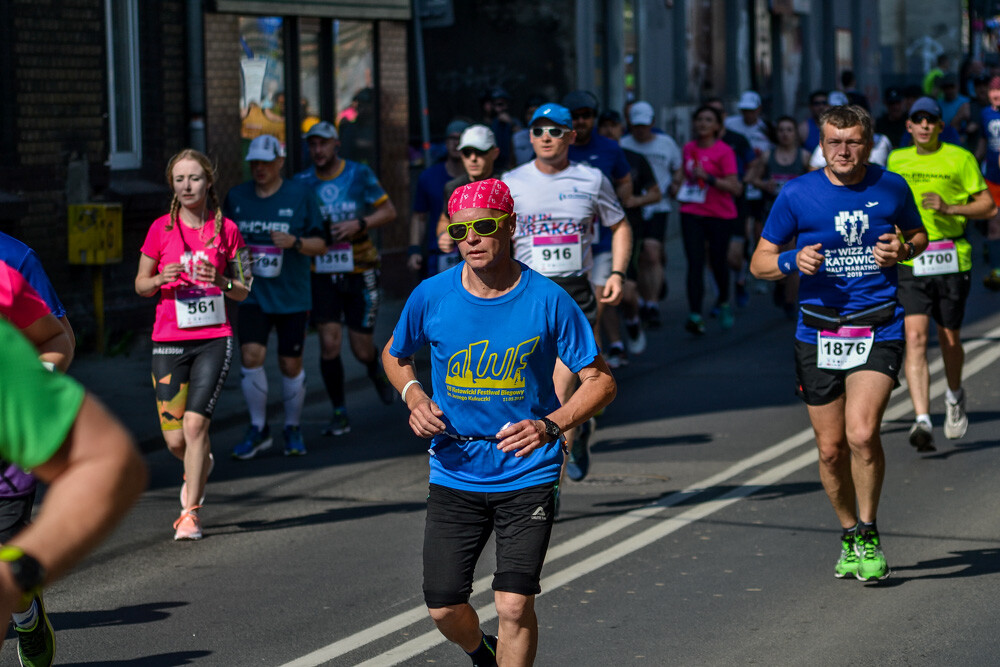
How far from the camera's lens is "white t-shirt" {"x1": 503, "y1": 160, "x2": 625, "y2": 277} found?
8352 mm

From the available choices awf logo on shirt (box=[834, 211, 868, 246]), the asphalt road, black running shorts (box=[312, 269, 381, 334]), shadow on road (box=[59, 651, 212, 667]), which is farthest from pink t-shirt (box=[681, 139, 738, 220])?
shadow on road (box=[59, 651, 212, 667])

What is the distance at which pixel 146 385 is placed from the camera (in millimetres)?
12328

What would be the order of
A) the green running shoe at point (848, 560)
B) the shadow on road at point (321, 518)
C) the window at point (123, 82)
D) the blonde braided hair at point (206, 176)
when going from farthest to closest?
the window at point (123, 82) → the shadow on road at point (321, 518) → the blonde braided hair at point (206, 176) → the green running shoe at point (848, 560)

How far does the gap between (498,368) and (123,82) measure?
1039 cm

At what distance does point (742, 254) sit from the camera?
16.2 metres

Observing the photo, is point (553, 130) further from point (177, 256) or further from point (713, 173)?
point (713, 173)

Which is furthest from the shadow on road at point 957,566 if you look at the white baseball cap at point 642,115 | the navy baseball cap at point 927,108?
the white baseball cap at point 642,115

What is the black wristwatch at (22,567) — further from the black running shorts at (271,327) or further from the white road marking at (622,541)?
the black running shorts at (271,327)

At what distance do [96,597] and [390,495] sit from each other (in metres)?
2.30

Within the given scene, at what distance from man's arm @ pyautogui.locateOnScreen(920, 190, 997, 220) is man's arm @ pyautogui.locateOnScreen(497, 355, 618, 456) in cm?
451

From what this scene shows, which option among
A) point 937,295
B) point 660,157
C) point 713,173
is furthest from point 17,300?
point 660,157

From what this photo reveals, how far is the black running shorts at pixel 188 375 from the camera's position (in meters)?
7.81

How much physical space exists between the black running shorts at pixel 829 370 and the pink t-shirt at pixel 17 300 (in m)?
3.50

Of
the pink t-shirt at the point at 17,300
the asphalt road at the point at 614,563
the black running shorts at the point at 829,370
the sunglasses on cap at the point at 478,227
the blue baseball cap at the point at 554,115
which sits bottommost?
the asphalt road at the point at 614,563
